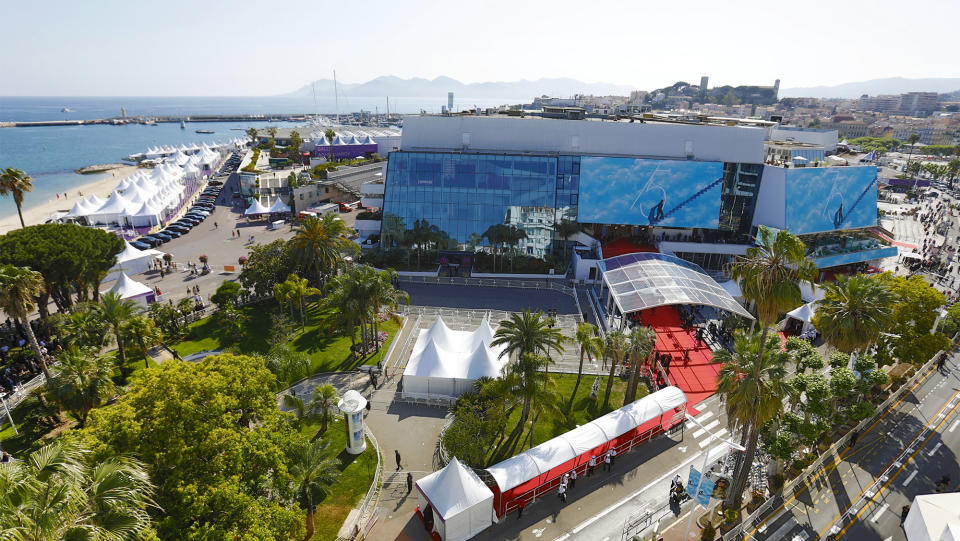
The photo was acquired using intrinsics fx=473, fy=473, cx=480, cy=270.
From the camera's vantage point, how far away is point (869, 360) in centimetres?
3133

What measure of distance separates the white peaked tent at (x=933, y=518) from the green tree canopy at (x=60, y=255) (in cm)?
5900

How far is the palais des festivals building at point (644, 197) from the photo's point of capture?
58.5 meters

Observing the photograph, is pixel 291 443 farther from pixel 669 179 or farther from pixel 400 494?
pixel 669 179

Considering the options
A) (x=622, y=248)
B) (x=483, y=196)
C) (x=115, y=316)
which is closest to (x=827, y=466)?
(x=622, y=248)

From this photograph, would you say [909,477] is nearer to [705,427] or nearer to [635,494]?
[705,427]

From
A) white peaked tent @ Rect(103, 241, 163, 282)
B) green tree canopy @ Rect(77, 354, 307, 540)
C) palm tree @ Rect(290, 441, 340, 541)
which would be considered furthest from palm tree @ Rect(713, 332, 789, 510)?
white peaked tent @ Rect(103, 241, 163, 282)

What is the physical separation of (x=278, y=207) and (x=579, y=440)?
70.5 metres

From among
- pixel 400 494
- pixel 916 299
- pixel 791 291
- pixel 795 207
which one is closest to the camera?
pixel 791 291

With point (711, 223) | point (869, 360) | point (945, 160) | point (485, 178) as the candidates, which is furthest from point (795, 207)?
point (945, 160)

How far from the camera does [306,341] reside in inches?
1658

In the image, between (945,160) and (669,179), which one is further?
(945,160)

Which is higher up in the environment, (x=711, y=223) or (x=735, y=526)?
(x=711, y=223)

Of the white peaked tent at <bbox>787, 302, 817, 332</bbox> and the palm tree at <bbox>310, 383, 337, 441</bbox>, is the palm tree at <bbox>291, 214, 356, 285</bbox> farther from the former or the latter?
the white peaked tent at <bbox>787, 302, 817, 332</bbox>

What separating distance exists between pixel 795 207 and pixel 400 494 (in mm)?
56835
